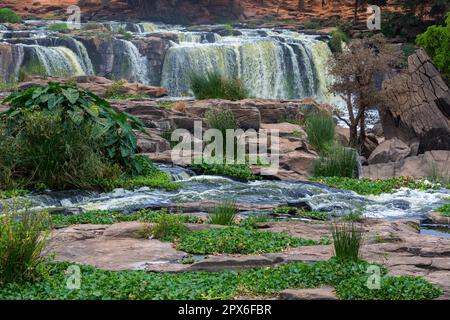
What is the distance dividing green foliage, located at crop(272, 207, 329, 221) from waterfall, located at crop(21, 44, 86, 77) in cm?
1455

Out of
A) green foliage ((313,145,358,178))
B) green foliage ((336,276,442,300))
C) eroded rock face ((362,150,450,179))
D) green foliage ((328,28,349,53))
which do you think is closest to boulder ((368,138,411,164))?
eroded rock face ((362,150,450,179))

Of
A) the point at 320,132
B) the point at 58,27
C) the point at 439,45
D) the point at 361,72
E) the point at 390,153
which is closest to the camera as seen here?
the point at 320,132

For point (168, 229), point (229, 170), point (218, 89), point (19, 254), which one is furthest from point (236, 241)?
point (218, 89)

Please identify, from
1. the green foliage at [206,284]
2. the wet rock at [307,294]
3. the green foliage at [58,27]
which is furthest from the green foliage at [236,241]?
the green foliage at [58,27]

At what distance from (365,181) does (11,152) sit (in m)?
5.56

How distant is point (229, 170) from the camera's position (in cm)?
1256

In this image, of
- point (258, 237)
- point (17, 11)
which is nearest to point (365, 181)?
point (258, 237)

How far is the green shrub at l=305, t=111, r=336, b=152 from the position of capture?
50.7 feet

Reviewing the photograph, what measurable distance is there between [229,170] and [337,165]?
2.11 m

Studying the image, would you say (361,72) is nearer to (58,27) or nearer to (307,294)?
(307,294)

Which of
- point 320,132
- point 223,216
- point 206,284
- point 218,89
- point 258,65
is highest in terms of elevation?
point 206,284

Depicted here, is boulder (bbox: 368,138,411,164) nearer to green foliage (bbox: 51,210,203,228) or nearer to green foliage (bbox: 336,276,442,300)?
green foliage (bbox: 51,210,203,228)

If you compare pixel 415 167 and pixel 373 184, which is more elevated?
pixel 373 184

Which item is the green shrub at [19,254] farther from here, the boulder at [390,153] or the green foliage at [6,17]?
the green foliage at [6,17]
